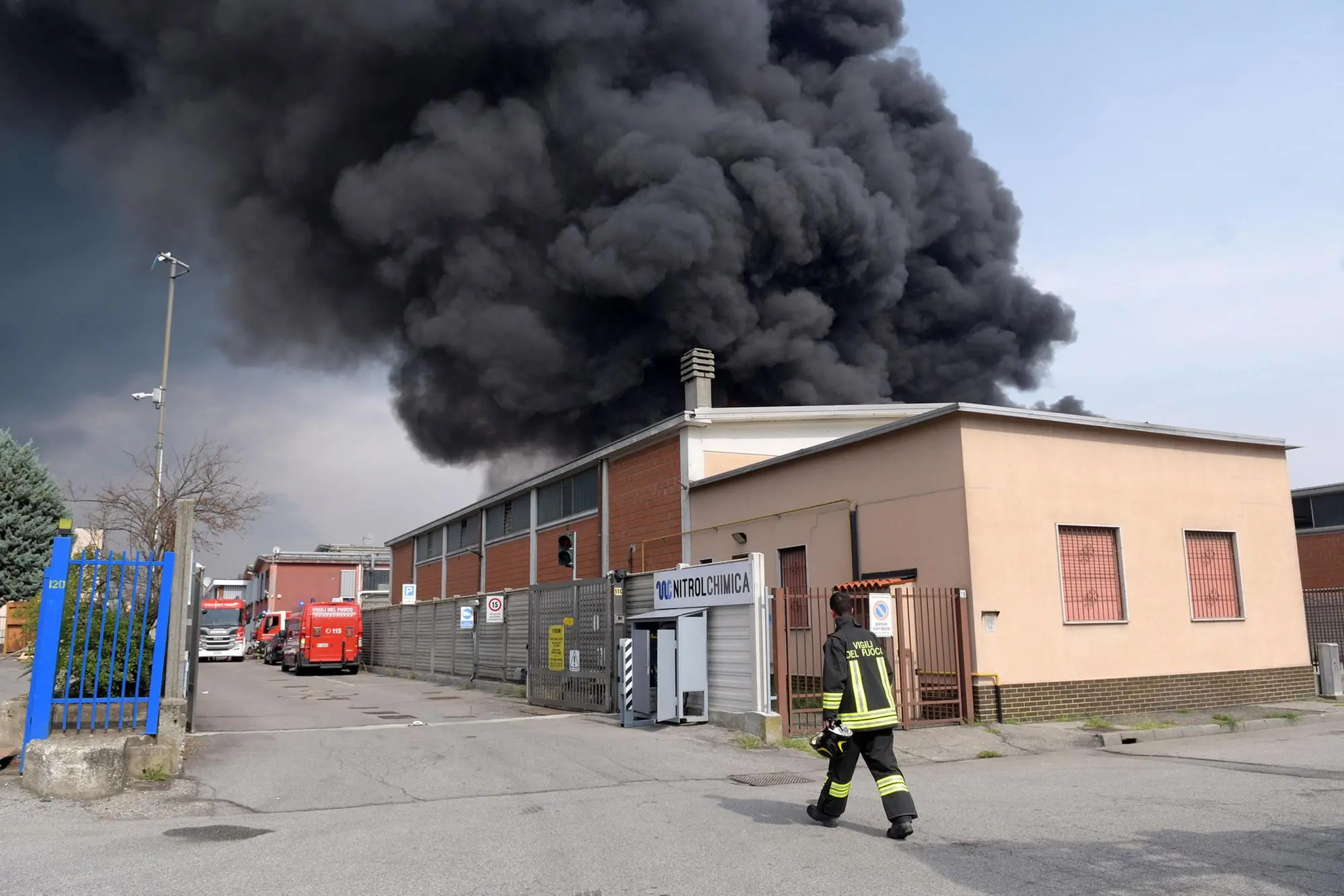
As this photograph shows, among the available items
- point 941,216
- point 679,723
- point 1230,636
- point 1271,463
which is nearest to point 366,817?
point 679,723

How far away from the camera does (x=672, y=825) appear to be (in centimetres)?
686

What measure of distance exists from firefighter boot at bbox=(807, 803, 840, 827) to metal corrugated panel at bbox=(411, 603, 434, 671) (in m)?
19.7

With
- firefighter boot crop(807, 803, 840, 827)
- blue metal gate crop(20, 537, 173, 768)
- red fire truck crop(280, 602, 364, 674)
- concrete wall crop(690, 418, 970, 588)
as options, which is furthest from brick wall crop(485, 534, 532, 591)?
firefighter boot crop(807, 803, 840, 827)

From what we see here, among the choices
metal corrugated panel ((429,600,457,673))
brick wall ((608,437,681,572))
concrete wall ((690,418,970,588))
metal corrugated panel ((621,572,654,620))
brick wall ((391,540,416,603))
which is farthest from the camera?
brick wall ((391,540,416,603))

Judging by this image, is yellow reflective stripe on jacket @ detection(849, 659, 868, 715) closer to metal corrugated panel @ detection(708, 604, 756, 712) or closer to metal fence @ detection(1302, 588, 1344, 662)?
metal corrugated panel @ detection(708, 604, 756, 712)

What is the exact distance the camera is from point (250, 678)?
26891 mm

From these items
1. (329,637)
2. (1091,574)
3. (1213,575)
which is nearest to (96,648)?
(1091,574)

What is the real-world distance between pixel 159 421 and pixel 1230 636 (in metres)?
21.8

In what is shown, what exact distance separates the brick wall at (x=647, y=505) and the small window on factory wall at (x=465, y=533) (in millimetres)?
10898

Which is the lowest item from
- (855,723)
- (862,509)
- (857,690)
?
(855,723)

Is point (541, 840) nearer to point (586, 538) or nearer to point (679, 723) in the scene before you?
point (679, 723)

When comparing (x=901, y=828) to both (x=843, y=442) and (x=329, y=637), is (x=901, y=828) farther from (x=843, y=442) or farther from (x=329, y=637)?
(x=329, y=637)

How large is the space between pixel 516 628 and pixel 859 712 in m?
13.8

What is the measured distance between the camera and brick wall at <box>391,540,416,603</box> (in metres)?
41.3
